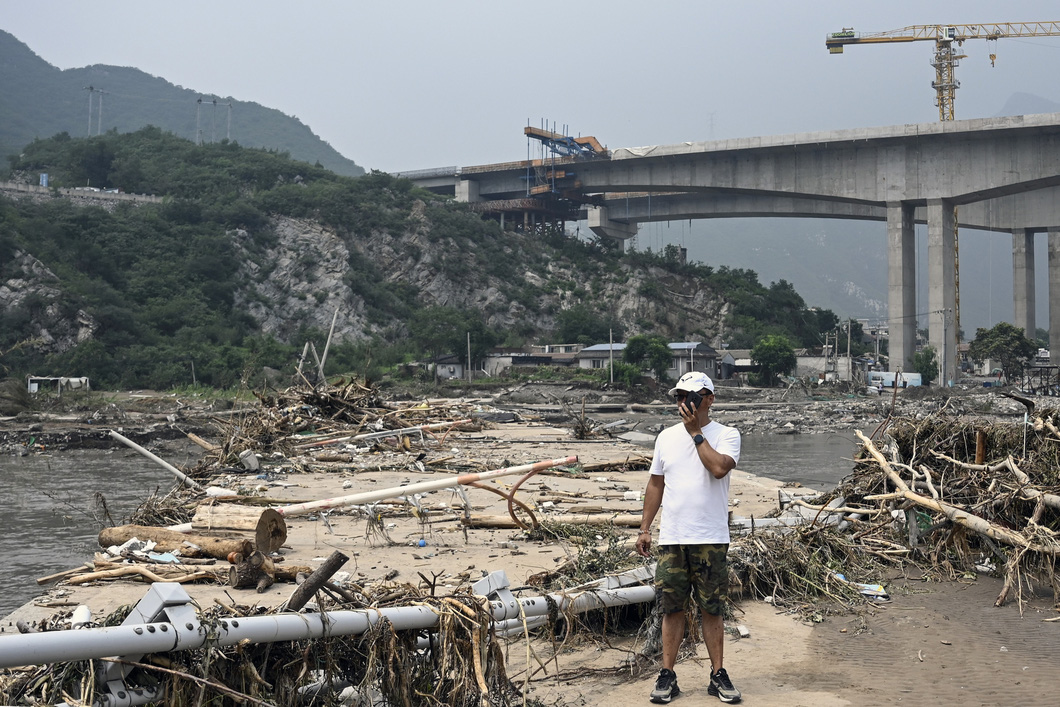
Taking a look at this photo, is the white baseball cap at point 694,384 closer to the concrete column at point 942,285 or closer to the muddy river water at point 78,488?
the muddy river water at point 78,488

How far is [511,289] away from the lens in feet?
237

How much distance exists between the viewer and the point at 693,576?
4.61 m

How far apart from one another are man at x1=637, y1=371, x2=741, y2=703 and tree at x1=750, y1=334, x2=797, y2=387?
55.8 m

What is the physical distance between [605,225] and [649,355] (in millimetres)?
29516

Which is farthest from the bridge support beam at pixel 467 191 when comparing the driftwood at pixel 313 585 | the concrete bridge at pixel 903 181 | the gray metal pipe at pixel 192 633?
the driftwood at pixel 313 585

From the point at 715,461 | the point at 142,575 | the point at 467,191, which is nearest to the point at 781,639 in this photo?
the point at 715,461

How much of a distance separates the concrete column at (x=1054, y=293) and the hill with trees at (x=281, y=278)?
58.2ft

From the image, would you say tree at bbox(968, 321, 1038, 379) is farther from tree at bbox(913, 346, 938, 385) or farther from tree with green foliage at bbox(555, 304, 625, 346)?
tree with green foliage at bbox(555, 304, 625, 346)

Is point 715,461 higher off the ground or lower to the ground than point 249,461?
higher

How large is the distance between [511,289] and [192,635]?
2722 inches

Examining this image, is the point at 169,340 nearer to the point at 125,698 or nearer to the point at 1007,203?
the point at 125,698

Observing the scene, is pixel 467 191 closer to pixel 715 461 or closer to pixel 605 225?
pixel 605 225

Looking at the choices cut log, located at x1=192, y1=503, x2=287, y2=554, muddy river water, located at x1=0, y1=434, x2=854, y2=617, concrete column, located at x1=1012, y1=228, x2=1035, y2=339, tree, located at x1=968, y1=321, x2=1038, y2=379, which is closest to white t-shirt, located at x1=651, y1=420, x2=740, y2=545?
cut log, located at x1=192, y1=503, x2=287, y2=554

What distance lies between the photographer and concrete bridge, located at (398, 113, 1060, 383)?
165 feet
